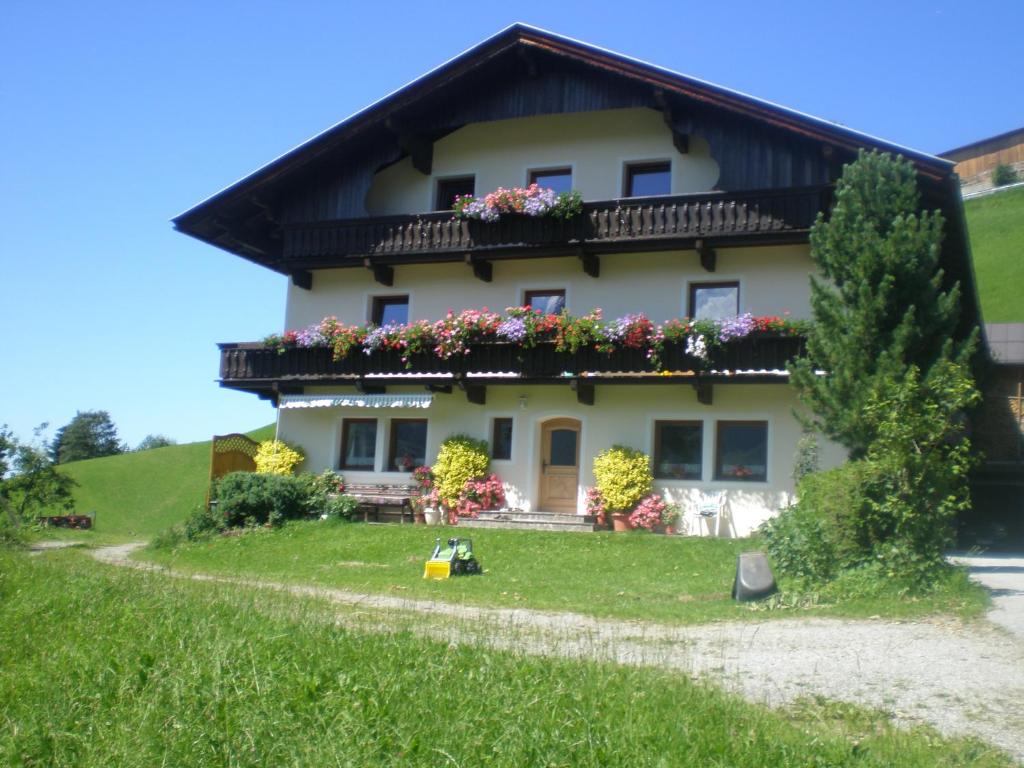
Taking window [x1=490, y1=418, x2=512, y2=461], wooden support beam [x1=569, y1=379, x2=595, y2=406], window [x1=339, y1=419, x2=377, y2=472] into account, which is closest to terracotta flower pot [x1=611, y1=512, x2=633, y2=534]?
wooden support beam [x1=569, y1=379, x2=595, y2=406]

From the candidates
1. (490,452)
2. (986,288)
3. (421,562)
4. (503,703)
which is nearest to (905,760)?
Answer: (503,703)

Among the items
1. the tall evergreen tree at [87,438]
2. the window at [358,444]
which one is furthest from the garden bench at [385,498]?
the tall evergreen tree at [87,438]

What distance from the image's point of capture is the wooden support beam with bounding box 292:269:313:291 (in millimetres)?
25562

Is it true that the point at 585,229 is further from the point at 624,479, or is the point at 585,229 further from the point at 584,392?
the point at 624,479

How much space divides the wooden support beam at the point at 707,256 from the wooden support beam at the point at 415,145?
7126 millimetres

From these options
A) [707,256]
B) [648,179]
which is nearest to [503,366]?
[707,256]

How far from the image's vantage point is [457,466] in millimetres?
22781

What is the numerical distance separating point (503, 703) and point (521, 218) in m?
17.4

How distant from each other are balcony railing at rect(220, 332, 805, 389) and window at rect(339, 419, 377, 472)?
1.68m

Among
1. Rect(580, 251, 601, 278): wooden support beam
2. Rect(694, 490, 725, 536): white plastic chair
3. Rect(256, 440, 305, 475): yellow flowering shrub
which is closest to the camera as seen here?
Rect(694, 490, 725, 536): white plastic chair

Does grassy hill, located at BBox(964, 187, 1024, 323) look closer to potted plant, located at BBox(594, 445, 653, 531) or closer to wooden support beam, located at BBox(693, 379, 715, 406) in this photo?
wooden support beam, located at BBox(693, 379, 715, 406)

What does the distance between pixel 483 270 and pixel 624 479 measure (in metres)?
5.91

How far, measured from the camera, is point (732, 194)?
2059cm

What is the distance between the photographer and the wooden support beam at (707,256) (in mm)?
20962
